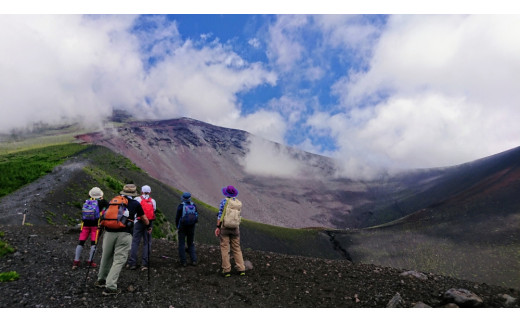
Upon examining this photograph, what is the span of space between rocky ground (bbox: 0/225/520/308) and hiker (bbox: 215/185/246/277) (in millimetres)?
473

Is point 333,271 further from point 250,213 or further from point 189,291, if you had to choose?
point 250,213

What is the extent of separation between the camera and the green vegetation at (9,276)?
8878 millimetres

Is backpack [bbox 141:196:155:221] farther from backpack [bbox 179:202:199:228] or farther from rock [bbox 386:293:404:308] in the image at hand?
rock [bbox 386:293:404:308]

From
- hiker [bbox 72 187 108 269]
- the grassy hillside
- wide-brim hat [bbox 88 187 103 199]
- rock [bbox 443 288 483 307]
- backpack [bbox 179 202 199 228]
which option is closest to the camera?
rock [bbox 443 288 483 307]

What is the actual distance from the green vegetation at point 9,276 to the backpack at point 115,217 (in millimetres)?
3057

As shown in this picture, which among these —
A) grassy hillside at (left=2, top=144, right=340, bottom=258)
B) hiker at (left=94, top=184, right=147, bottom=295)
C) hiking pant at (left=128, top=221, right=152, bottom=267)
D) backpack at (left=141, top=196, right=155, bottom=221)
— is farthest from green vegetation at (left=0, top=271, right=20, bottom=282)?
grassy hillside at (left=2, top=144, right=340, bottom=258)

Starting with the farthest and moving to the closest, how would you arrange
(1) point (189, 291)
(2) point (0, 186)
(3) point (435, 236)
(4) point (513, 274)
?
(3) point (435, 236)
(4) point (513, 274)
(2) point (0, 186)
(1) point (189, 291)

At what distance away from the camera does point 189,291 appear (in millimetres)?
9328

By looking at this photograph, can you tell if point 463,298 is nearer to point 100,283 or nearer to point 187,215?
point 187,215

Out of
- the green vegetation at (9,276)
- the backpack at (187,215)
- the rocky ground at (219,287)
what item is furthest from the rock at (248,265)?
the green vegetation at (9,276)

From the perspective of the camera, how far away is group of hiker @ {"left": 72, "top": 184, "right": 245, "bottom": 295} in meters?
8.76

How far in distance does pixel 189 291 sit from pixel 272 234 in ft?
227

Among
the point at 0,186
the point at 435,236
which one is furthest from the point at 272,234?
the point at 0,186

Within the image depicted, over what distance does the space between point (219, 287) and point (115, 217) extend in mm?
3762
